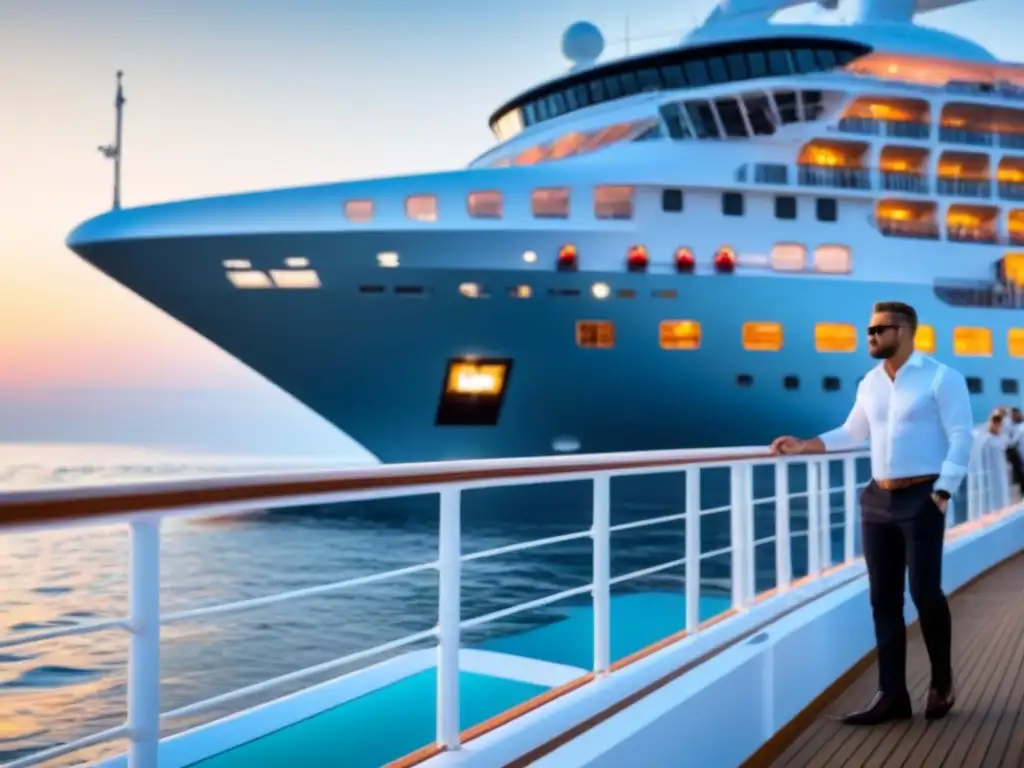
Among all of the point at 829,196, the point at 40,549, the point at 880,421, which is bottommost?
the point at 40,549

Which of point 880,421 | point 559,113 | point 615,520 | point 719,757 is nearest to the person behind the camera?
point 719,757

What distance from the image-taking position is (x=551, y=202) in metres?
19.5

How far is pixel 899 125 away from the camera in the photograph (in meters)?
21.4

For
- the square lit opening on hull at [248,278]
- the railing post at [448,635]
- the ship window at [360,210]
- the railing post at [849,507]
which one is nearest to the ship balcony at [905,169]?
the ship window at [360,210]

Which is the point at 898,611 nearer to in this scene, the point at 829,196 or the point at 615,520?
the point at 615,520

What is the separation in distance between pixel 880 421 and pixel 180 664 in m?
8.08

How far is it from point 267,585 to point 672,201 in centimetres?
932

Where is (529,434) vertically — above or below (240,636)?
above

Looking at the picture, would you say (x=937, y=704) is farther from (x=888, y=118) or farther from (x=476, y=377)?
(x=888, y=118)

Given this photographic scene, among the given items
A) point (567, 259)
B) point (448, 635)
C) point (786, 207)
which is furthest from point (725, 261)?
point (448, 635)

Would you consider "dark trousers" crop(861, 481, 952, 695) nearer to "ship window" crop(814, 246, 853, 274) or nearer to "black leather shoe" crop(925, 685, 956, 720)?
"black leather shoe" crop(925, 685, 956, 720)

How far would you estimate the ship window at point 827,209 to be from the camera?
66.7 feet

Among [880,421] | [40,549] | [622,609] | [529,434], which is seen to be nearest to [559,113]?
[529,434]

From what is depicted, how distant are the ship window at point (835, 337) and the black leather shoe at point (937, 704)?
15695 mm
